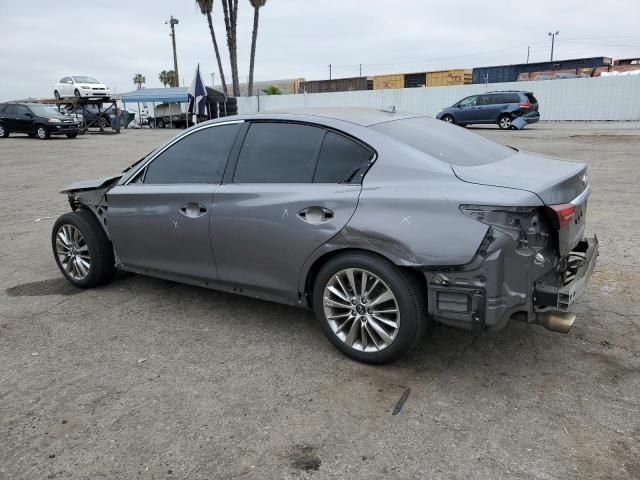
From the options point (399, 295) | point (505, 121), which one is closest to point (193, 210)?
point (399, 295)

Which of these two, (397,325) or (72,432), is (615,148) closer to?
(397,325)

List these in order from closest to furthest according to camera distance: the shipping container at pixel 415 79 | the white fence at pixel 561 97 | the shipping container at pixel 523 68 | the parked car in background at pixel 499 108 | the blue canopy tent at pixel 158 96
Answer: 1. the parked car in background at pixel 499 108
2. the white fence at pixel 561 97
3. the blue canopy tent at pixel 158 96
4. the shipping container at pixel 523 68
5. the shipping container at pixel 415 79

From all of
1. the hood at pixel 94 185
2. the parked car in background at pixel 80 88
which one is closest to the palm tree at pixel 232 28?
the parked car in background at pixel 80 88

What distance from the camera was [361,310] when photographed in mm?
3340

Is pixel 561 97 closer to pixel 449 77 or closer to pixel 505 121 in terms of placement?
pixel 505 121

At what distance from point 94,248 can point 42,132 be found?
2436cm

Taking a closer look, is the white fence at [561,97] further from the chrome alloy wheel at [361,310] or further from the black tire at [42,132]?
the chrome alloy wheel at [361,310]

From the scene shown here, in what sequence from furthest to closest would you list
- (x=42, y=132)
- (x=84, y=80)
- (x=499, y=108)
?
(x=84, y=80) < (x=42, y=132) < (x=499, y=108)

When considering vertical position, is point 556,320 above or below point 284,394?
above

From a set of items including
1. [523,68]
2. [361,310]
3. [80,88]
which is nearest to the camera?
[361,310]

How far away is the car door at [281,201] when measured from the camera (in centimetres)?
339

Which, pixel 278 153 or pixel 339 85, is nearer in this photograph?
pixel 278 153

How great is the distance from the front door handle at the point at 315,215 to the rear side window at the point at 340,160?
0.20m

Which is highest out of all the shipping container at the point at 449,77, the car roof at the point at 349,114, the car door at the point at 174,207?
the shipping container at the point at 449,77
